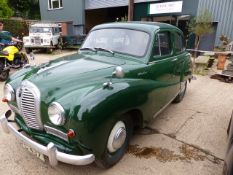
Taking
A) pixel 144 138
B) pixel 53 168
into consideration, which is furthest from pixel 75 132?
pixel 144 138

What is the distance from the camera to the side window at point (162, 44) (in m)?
3.58

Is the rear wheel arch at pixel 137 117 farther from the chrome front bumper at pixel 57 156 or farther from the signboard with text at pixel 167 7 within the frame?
the signboard with text at pixel 167 7

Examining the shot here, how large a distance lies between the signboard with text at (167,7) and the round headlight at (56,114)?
43.3 ft

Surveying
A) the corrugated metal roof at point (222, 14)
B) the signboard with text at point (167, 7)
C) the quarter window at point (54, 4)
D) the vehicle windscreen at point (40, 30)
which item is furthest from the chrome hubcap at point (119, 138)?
the quarter window at point (54, 4)

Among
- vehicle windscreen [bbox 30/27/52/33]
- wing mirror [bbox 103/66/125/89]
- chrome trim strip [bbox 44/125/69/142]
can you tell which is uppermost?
vehicle windscreen [bbox 30/27/52/33]

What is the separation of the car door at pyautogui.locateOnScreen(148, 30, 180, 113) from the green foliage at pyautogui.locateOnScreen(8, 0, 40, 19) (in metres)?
35.5

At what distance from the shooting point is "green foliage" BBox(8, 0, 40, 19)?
3385 cm

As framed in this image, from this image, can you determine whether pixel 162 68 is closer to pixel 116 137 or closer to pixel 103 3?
pixel 116 137

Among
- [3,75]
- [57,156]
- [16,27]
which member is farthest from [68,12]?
[57,156]

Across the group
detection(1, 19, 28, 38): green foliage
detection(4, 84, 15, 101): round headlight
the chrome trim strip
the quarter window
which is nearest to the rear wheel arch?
the chrome trim strip

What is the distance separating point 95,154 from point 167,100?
216cm

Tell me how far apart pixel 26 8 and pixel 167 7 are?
29782 millimetres

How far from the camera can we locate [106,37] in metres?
3.70

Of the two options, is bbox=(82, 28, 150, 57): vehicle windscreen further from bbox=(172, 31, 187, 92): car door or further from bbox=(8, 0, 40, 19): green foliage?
bbox=(8, 0, 40, 19): green foliage
